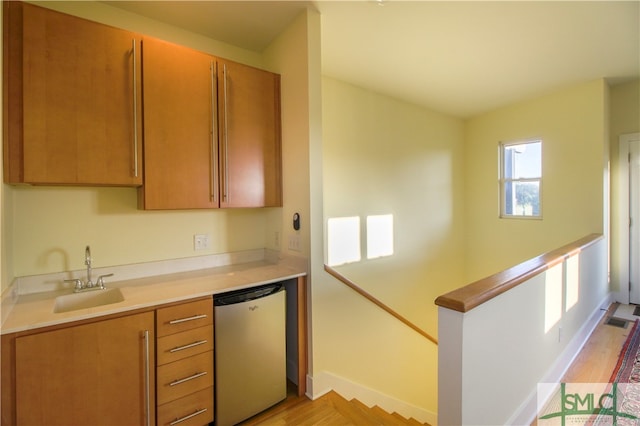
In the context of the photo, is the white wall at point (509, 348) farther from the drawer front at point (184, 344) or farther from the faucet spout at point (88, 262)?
the faucet spout at point (88, 262)

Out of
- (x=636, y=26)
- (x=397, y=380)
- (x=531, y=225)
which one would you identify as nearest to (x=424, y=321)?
(x=397, y=380)

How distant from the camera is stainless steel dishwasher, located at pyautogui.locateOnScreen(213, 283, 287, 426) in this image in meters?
1.78

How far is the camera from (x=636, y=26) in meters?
2.46

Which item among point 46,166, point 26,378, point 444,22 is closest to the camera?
point 26,378

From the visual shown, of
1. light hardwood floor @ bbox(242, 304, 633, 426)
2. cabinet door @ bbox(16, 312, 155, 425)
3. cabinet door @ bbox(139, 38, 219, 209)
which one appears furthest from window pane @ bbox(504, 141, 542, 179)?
cabinet door @ bbox(16, 312, 155, 425)

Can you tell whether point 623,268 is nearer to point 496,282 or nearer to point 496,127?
point 496,127

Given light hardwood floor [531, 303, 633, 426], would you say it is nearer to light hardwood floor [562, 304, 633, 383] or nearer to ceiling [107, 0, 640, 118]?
light hardwood floor [562, 304, 633, 383]

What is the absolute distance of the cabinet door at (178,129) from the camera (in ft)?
6.15

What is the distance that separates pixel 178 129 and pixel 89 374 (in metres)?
1.42

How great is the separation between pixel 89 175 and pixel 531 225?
4955mm

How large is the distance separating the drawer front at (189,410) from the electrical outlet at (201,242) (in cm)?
102

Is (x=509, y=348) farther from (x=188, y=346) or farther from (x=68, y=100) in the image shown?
(x=68, y=100)

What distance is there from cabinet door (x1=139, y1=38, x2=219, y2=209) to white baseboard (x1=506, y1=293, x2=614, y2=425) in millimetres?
2245
